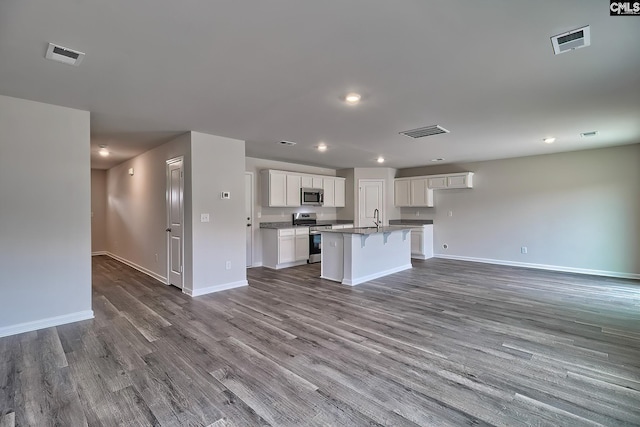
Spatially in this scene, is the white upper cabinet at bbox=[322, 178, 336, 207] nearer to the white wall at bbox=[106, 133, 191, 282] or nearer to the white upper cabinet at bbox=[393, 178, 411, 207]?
the white upper cabinet at bbox=[393, 178, 411, 207]

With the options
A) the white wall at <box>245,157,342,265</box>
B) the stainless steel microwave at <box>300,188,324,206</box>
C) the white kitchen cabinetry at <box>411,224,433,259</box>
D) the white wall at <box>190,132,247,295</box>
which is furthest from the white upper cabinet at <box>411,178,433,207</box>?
the white wall at <box>190,132,247,295</box>

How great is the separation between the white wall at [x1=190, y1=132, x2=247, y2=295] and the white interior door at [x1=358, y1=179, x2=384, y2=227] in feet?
13.7

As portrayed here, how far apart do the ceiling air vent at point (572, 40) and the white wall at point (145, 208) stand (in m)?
4.39

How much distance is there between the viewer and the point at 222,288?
4.84 m

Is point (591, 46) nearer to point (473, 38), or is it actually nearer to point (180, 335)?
point (473, 38)

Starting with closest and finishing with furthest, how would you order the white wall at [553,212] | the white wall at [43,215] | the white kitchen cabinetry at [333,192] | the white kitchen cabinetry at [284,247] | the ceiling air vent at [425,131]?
the white wall at [43,215], the ceiling air vent at [425,131], the white wall at [553,212], the white kitchen cabinetry at [284,247], the white kitchen cabinetry at [333,192]

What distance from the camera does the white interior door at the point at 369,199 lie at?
27.6ft

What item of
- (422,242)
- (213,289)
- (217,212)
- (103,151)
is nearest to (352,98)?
(217,212)

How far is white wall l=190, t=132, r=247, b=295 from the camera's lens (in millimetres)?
4543

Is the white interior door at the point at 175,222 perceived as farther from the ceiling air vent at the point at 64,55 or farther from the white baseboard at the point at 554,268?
the white baseboard at the point at 554,268

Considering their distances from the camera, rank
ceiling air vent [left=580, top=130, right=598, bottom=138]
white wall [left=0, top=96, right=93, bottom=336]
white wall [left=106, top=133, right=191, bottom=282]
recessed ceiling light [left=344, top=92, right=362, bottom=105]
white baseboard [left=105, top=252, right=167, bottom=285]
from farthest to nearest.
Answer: white baseboard [left=105, top=252, right=167, bottom=285], white wall [left=106, top=133, right=191, bottom=282], ceiling air vent [left=580, top=130, right=598, bottom=138], white wall [left=0, top=96, right=93, bottom=336], recessed ceiling light [left=344, top=92, right=362, bottom=105]

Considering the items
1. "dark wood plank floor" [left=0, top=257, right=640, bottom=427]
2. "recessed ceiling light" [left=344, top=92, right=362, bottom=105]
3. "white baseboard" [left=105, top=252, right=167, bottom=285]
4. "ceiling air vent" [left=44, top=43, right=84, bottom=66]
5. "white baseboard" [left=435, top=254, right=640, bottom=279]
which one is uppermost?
"ceiling air vent" [left=44, top=43, right=84, bottom=66]

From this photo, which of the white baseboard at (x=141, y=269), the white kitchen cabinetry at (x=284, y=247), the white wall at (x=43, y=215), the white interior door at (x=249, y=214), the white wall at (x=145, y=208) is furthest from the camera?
the white interior door at (x=249, y=214)

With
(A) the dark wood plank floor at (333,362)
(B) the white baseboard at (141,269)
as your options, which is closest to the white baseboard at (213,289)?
(A) the dark wood plank floor at (333,362)
